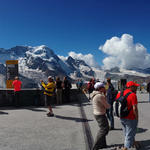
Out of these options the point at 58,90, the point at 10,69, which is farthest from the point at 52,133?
the point at 10,69

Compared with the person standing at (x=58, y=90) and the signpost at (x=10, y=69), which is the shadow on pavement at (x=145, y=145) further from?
the signpost at (x=10, y=69)

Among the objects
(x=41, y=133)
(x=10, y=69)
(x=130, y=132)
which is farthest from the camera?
(x=10, y=69)

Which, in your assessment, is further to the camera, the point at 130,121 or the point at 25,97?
the point at 25,97

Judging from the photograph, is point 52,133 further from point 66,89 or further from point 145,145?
point 66,89

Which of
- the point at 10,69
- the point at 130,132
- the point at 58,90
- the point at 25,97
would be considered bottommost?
the point at 130,132

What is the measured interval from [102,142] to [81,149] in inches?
23.2

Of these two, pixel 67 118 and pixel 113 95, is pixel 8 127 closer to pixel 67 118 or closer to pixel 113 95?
pixel 67 118

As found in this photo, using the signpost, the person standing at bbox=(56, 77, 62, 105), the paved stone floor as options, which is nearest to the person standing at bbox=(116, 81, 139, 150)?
the paved stone floor

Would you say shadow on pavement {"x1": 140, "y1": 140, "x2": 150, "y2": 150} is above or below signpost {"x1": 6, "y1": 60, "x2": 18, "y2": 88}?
below

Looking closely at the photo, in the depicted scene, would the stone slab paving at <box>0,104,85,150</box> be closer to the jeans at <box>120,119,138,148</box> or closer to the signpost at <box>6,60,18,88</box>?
the jeans at <box>120,119,138,148</box>

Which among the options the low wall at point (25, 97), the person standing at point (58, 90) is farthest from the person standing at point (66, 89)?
the low wall at point (25, 97)

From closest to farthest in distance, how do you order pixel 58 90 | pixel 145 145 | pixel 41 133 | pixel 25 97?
pixel 145 145 < pixel 41 133 < pixel 25 97 < pixel 58 90

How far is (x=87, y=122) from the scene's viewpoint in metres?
7.13

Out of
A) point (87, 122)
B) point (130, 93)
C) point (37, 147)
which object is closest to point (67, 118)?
point (87, 122)
